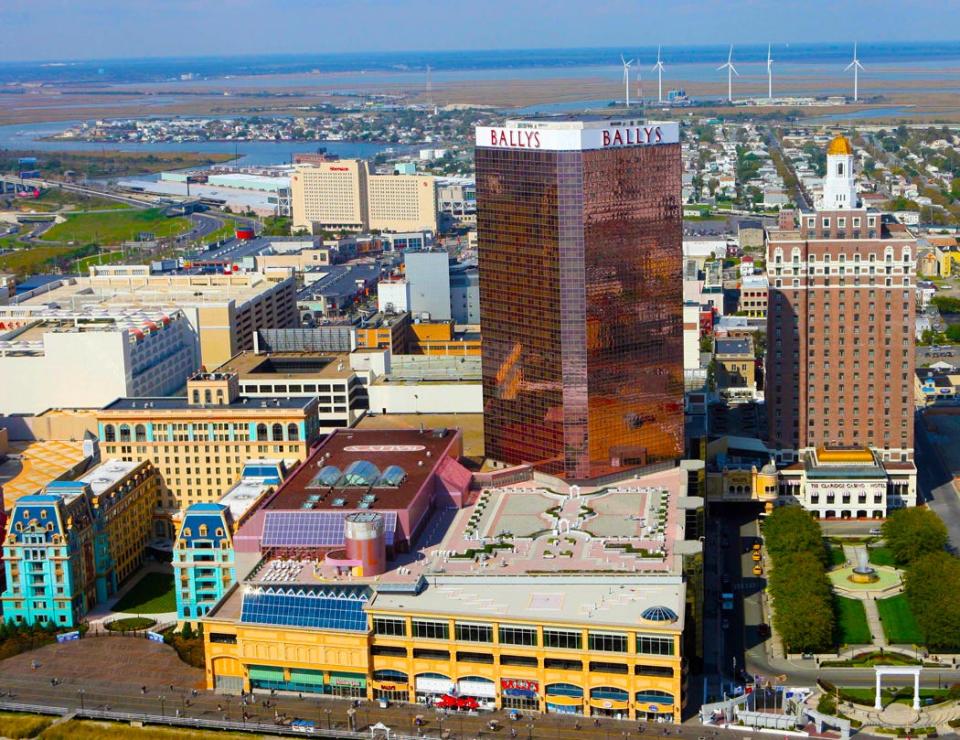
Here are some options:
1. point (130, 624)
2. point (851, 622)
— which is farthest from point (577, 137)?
point (130, 624)

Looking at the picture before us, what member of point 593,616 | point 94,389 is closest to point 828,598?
point 593,616

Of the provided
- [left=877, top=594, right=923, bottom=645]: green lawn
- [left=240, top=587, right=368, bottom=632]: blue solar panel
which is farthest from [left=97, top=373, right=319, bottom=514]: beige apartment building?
[left=877, top=594, right=923, bottom=645]: green lawn

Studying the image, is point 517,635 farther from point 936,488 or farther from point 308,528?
point 936,488

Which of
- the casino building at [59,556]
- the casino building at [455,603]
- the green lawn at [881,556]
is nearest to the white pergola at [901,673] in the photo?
the casino building at [455,603]

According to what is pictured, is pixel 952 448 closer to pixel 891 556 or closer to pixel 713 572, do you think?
pixel 891 556

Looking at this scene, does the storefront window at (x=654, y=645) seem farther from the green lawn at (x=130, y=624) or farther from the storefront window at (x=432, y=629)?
the green lawn at (x=130, y=624)

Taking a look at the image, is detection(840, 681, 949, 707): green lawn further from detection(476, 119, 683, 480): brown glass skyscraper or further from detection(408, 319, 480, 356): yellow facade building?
detection(408, 319, 480, 356): yellow facade building
